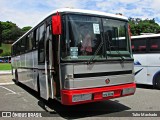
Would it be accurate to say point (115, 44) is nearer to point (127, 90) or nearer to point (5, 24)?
point (127, 90)

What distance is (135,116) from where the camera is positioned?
6.96m

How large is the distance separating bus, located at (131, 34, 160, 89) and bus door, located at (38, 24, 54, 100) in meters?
6.14

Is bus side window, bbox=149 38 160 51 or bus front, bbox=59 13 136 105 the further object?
bus side window, bbox=149 38 160 51

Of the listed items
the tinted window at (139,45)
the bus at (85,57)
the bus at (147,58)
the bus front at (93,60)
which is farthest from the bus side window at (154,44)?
the bus front at (93,60)

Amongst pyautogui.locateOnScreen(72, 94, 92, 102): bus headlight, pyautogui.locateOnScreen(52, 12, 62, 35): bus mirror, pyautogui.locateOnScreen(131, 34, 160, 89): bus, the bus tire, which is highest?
pyautogui.locateOnScreen(52, 12, 62, 35): bus mirror

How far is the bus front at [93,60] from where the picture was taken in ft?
21.6

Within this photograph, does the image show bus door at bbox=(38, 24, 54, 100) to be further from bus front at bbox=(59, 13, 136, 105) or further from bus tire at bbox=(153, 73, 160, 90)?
bus tire at bbox=(153, 73, 160, 90)

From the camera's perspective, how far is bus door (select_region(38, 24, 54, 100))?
7582 millimetres

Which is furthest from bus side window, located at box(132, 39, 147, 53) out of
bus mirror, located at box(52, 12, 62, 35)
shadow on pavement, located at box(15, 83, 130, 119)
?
bus mirror, located at box(52, 12, 62, 35)

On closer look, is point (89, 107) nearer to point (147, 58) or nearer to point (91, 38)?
point (91, 38)

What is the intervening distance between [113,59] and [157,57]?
5.49m

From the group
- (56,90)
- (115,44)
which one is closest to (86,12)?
(115,44)

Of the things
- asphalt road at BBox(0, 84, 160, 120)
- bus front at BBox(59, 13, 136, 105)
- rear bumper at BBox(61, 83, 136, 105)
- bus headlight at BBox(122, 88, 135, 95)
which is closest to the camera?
rear bumper at BBox(61, 83, 136, 105)

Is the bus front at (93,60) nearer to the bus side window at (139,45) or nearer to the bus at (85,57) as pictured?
the bus at (85,57)
